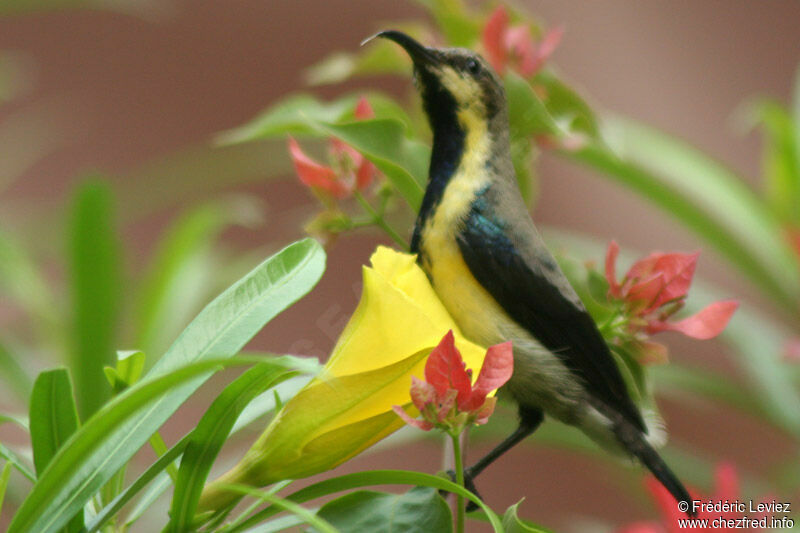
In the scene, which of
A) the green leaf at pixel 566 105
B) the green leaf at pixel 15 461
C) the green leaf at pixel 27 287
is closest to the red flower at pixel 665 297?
the green leaf at pixel 566 105

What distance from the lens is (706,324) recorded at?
19.1 inches

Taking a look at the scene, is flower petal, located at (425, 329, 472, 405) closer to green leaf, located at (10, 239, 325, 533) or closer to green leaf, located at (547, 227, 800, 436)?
green leaf, located at (10, 239, 325, 533)

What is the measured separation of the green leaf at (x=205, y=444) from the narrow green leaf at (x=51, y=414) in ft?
0.18

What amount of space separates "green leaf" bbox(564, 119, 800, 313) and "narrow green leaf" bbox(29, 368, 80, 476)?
1103mm

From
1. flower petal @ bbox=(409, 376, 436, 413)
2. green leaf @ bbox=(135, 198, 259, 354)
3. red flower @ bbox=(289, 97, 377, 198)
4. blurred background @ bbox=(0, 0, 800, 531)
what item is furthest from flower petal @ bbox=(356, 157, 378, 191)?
blurred background @ bbox=(0, 0, 800, 531)

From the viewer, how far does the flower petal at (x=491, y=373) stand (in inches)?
15.3

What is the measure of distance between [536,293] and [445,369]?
151 millimetres

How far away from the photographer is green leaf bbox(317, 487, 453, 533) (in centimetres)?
41

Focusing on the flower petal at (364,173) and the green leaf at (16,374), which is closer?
the flower petal at (364,173)

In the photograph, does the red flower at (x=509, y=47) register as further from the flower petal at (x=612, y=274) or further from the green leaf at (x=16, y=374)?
the green leaf at (x=16, y=374)

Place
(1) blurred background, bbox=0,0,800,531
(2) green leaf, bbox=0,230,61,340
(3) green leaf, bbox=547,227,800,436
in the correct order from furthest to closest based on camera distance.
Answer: (1) blurred background, bbox=0,0,800,531
(3) green leaf, bbox=547,227,800,436
(2) green leaf, bbox=0,230,61,340

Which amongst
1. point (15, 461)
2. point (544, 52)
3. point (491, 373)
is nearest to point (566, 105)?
point (544, 52)

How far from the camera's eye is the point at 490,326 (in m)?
0.52

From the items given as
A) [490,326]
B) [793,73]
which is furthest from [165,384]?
[793,73]
